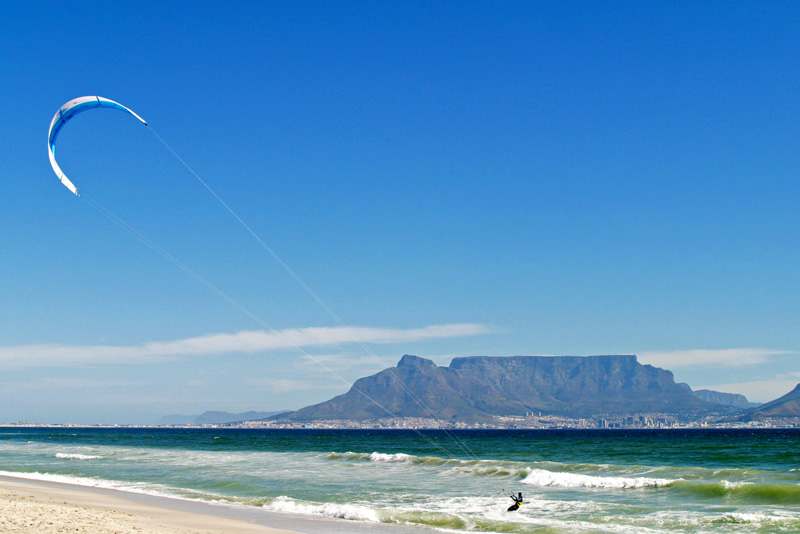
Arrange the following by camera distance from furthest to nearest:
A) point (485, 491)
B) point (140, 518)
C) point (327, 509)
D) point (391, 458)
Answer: point (391, 458)
point (485, 491)
point (327, 509)
point (140, 518)

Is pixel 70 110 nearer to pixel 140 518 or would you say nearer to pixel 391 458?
pixel 140 518

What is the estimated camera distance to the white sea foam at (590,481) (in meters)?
28.3

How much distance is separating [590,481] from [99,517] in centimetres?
2080

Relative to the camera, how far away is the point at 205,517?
1939cm

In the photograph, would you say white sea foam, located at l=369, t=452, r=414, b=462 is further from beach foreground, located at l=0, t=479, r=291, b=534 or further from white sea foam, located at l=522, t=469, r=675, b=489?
beach foreground, located at l=0, t=479, r=291, b=534

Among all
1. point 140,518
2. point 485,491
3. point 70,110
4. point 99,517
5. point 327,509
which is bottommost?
point 485,491

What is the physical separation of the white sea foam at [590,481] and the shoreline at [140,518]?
13256mm

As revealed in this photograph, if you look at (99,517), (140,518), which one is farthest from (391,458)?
(99,517)

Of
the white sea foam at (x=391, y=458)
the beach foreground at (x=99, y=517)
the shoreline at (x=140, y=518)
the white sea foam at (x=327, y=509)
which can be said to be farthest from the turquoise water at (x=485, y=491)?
the white sea foam at (x=391, y=458)

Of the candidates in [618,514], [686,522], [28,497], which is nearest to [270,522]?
[28,497]

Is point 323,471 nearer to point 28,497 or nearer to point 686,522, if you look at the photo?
point 28,497

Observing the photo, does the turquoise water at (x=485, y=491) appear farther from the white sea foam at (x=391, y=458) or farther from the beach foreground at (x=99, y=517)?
the white sea foam at (x=391, y=458)

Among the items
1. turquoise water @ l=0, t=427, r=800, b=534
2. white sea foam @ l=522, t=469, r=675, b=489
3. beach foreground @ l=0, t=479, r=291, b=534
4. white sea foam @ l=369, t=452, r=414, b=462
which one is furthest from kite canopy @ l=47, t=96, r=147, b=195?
white sea foam @ l=369, t=452, r=414, b=462

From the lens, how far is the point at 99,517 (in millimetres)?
17531
